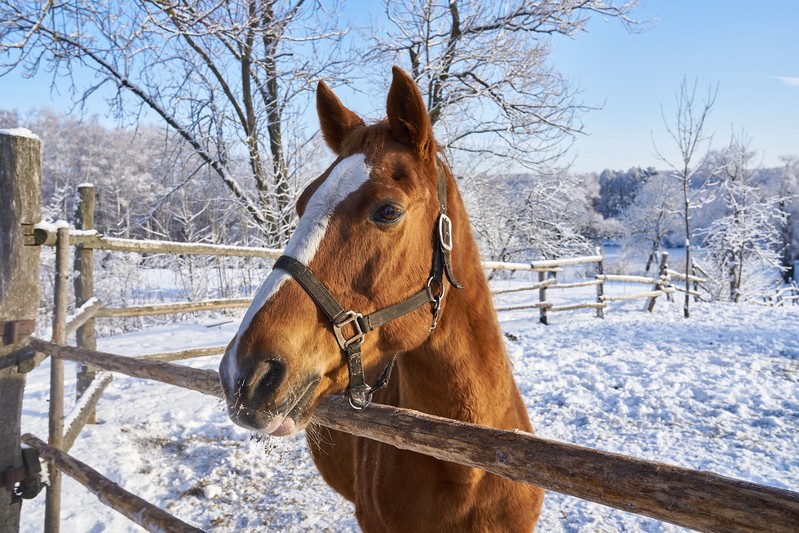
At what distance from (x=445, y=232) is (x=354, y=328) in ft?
1.72

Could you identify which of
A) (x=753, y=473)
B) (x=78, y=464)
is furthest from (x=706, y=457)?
(x=78, y=464)

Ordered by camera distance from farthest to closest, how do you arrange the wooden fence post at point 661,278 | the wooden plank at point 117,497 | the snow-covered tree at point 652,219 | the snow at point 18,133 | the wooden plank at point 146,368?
the snow-covered tree at point 652,219 → the wooden fence post at point 661,278 → the snow at point 18,133 → the wooden plank at point 117,497 → the wooden plank at point 146,368

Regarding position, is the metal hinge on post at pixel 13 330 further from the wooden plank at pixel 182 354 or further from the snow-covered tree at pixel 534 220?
the snow-covered tree at pixel 534 220

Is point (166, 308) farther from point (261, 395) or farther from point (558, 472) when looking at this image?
point (558, 472)

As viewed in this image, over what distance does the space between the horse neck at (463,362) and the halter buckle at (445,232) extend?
0.11 meters

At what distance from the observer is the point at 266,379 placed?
1.20 metres

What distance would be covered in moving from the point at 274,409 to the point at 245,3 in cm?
1086

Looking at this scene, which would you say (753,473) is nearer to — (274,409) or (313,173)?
(274,409)

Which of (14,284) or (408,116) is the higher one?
(408,116)

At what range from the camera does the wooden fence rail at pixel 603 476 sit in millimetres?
783

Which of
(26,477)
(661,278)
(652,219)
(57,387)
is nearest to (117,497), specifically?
(26,477)

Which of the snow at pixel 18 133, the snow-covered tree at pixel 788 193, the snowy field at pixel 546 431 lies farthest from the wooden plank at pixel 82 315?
the snow-covered tree at pixel 788 193

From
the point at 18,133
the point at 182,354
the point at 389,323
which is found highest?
the point at 18,133

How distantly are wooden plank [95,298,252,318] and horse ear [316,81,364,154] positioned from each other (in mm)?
4567
